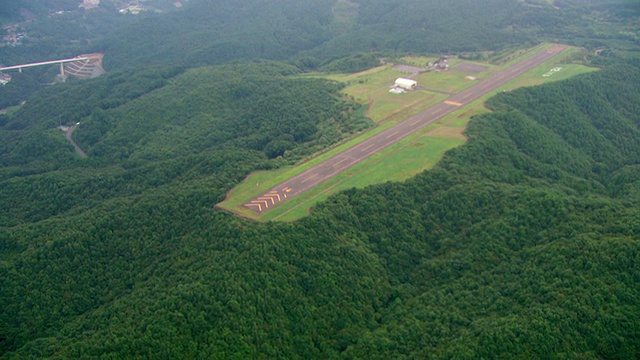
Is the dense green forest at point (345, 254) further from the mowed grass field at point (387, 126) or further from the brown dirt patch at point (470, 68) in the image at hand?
the brown dirt patch at point (470, 68)

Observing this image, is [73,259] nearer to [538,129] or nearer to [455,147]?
[455,147]

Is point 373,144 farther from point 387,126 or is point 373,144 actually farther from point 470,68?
point 470,68

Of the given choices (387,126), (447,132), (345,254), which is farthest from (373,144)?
(345,254)

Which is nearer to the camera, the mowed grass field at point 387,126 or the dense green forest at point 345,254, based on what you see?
the dense green forest at point 345,254

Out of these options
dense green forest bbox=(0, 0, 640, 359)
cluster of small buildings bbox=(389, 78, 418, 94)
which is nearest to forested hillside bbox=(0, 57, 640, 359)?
dense green forest bbox=(0, 0, 640, 359)

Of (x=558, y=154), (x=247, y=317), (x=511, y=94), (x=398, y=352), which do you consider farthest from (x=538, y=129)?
(x=247, y=317)

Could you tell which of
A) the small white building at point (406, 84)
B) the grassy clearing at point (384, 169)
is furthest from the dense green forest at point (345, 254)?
the small white building at point (406, 84)

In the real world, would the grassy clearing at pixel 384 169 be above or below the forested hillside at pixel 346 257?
above
